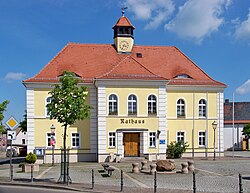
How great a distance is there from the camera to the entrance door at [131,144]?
120 ft

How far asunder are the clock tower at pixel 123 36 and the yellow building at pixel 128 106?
4.1 inches

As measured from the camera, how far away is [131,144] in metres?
Result: 36.8

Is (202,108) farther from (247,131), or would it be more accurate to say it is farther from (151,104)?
(247,131)

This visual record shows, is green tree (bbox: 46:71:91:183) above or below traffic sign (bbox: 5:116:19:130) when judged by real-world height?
above

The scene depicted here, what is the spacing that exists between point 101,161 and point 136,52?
12322 millimetres

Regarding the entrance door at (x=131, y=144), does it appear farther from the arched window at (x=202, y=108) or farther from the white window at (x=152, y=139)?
the arched window at (x=202, y=108)

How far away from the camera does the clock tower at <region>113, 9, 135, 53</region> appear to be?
136ft

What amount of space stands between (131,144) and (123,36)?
11.3 m

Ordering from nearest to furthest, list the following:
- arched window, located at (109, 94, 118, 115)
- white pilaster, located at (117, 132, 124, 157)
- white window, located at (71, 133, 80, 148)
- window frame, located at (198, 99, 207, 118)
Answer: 1. white pilaster, located at (117, 132, 124, 157)
2. arched window, located at (109, 94, 118, 115)
3. white window, located at (71, 133, 80, 148)
4. window frame, located at (198, 99, 207, 118)

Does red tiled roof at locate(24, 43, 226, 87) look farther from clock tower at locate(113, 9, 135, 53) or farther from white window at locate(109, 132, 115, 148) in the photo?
white window at locate(109, 132, 115, 148)

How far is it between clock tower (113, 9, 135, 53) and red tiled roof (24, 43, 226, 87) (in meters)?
0.61

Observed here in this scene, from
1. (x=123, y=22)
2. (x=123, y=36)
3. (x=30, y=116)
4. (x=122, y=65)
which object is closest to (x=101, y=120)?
(x=122, y=65)

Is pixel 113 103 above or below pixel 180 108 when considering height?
above

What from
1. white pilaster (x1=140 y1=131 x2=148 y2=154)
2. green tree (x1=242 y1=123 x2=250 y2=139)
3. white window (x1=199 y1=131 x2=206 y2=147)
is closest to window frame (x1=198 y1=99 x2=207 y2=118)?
white window (x1=199 y1=131 x2=206 y2=147)
